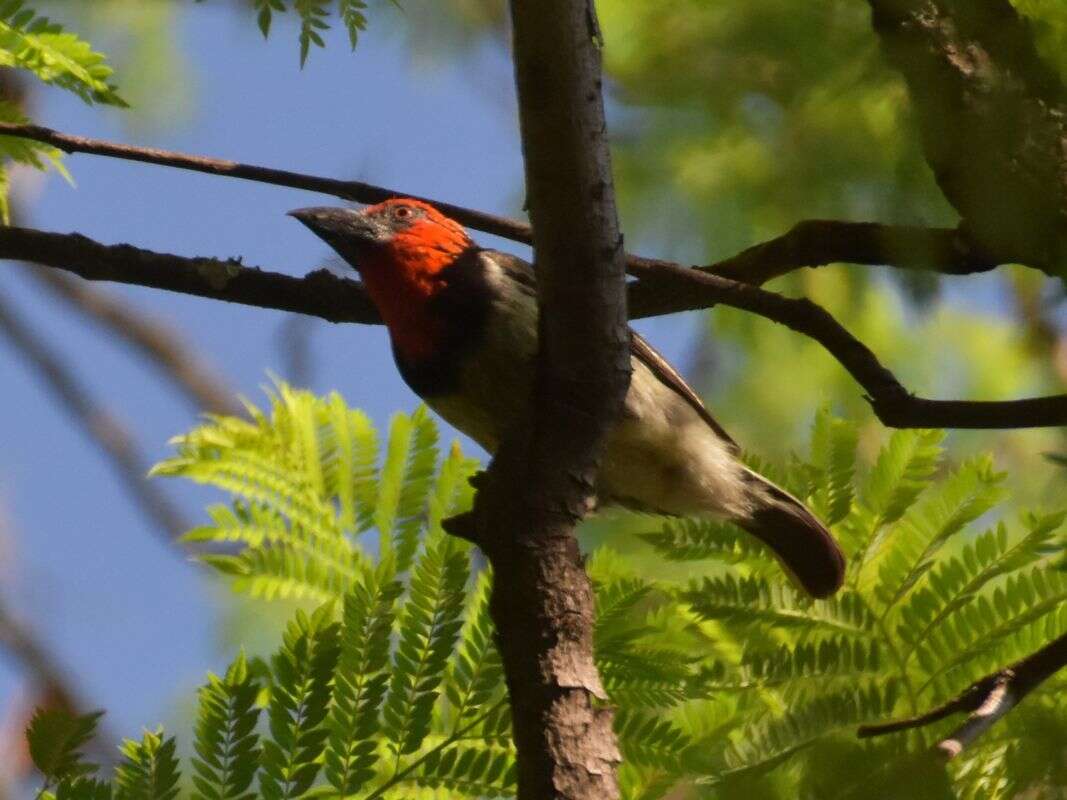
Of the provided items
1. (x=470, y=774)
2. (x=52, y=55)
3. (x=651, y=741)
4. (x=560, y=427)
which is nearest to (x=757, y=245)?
(x=560, y=427)

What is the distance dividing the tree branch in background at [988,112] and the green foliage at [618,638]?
846 millimetres

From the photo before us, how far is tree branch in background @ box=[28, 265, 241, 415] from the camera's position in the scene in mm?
8680

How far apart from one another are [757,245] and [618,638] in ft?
2.41

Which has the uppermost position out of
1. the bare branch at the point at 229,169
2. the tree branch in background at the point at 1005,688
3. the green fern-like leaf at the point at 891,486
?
the bare branch at the point at 229,169

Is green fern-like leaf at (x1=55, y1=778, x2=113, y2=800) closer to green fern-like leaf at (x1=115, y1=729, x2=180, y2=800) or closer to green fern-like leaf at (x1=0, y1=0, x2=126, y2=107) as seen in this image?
green fern-like leaf at (x1=115, y1=729, x2=180, y2=800)

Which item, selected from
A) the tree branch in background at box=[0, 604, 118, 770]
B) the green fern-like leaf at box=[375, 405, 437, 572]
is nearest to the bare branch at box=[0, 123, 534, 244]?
the green fern-like leaf at box=[375, 405, 437, 572]

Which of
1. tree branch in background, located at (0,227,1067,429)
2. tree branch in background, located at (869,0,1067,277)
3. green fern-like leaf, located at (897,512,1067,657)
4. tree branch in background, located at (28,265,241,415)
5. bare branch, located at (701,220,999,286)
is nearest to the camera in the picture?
tree branch in background, located at (869,0,1067,277)

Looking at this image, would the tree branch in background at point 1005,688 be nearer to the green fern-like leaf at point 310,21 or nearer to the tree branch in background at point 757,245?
the tree branch in background at point 757,245

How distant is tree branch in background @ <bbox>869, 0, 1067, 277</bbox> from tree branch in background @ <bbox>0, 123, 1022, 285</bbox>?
14 cm

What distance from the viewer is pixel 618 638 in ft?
Answer: 8.21

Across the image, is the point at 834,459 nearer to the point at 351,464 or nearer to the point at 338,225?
the point at 351,464

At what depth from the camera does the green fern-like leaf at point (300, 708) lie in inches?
88.2

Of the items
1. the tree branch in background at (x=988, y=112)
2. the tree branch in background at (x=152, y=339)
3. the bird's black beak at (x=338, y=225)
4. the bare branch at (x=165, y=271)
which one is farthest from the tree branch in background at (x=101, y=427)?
the tree branch in background at (x=988, y=112)

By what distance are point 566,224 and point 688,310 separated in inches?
27.2
